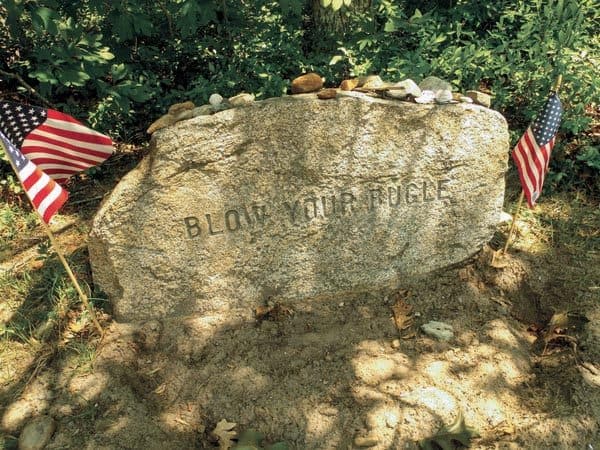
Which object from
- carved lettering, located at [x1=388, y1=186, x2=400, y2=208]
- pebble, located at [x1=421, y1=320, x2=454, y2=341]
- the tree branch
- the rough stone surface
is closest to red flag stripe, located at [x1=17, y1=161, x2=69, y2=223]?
the rough stone surface

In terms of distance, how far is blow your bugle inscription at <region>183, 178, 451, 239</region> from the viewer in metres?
2.78

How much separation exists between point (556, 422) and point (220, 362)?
5.79ft

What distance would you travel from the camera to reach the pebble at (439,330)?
2979mm

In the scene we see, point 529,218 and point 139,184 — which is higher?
point 139,184

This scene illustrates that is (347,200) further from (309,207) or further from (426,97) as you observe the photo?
(426,97)

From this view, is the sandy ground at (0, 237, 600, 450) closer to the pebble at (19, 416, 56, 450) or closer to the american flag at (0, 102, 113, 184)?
the pebble at (19, 416, 56, 450)

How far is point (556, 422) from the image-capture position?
8.27 ft

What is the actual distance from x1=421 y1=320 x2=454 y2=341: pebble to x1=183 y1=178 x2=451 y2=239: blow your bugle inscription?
736 millimetres

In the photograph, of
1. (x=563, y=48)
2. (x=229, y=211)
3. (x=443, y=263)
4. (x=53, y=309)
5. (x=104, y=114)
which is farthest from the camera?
(x=104, y=114)

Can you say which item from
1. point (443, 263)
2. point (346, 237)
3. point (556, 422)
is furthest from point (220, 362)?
point (556, 422)

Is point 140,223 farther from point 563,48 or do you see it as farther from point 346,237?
point 563,48

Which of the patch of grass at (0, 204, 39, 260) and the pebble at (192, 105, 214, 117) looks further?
the patch of grass at (0, 204, 39, 260)

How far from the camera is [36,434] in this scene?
8.07 ft

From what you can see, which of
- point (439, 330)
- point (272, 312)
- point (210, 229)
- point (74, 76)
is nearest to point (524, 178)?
point (439, 330)
